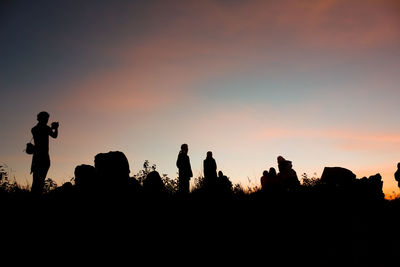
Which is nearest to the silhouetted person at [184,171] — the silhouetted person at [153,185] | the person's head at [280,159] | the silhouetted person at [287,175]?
the silhouetted person at [153,185]

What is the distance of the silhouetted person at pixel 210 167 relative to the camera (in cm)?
1307

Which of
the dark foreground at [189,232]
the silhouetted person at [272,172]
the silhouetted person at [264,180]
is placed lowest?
the dark foreground at [189,232]

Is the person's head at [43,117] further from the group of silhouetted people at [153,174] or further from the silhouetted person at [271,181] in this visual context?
the silhouetted person at [271,181]

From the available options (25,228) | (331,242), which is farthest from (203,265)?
(25,228)

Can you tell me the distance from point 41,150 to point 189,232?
4.90 meters

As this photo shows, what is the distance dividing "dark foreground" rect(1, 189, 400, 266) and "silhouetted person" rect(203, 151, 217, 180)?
10.2ft

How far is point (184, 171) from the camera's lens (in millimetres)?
11852

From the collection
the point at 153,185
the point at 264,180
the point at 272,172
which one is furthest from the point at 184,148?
the point at 272,172

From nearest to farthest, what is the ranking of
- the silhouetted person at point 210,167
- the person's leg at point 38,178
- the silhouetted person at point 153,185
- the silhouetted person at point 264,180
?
the person's leg at point 38,178, the silhouetted person at point 153,185, the silhouetted person at point 210,167, the silhouetted person at point 264,180

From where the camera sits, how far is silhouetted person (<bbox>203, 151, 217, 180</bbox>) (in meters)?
13.1

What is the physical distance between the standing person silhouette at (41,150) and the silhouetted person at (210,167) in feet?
22.3

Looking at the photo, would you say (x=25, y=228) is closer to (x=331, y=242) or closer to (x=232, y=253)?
(x=232, y=253)

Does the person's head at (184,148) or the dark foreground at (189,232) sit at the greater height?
the person's head at (184,148)

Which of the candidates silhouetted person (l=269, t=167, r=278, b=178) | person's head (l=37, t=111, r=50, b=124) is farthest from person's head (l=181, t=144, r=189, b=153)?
person's head (l=37, t=111, r=50, b=124)
